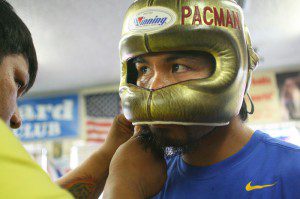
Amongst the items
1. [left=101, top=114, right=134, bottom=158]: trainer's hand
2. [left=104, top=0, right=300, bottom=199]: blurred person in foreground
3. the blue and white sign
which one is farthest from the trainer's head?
the blue and white sign

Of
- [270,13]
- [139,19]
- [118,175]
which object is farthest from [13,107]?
[270,13]

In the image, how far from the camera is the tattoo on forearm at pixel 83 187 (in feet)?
3.96

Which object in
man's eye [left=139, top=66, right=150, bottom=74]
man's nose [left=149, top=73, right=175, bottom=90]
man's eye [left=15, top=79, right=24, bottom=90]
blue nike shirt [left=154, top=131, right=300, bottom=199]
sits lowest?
blue nike shirt [left=154, top=131, right=300, bottom=199]

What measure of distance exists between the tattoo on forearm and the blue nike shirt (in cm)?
29

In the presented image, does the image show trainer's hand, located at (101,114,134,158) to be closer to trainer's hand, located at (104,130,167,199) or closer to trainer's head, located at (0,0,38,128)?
trainer's hand, located at (104,130,167,199)

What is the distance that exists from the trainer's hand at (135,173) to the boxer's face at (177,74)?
2.9 inches

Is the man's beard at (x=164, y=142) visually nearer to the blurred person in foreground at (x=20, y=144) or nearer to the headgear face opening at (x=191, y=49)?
the headgear face opening at (x=191, y=49)

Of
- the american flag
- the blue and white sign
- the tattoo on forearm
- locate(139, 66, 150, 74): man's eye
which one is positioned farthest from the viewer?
the blue and white sign

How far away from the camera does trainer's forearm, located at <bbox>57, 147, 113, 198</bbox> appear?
3.97ft

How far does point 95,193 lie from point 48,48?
2646mm

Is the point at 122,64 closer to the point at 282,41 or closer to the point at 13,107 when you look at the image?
the point at 13,107

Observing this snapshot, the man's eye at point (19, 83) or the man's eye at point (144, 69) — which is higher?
the man's eye at point (144, 69)

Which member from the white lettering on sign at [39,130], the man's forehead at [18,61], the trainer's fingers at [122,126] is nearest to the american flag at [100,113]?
the white lettering on sign at [39,130]

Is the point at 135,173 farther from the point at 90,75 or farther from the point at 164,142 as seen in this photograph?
the point at 90,75
